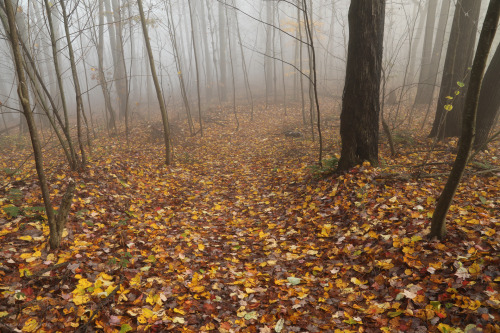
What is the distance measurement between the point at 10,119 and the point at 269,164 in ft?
73.1

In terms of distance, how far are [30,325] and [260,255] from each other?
2.59 metres

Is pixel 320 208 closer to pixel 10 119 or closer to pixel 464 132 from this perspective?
pixel 464 132

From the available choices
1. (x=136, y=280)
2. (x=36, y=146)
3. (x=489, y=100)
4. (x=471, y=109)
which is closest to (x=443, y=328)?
(x=471, y=109)

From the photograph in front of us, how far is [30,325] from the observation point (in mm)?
2357

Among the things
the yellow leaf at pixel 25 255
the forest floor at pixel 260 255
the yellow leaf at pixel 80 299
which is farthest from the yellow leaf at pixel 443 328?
the yellow leaf at pixel 25 255

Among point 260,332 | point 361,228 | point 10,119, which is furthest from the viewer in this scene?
point 10,119

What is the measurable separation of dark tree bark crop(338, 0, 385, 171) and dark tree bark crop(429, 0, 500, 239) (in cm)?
220

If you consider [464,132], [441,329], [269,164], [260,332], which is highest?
[464,132]

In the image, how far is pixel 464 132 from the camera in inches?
104

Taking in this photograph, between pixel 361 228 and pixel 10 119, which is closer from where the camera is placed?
pixel 361 228

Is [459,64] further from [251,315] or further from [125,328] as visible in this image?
[125,328]

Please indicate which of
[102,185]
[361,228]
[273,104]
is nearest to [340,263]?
[361,228]

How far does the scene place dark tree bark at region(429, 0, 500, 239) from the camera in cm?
226

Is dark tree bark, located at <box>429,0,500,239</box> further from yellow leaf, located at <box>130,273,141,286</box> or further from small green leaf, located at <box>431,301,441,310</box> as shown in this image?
yellow leaf, located at <box>130,273,141,286</box>
